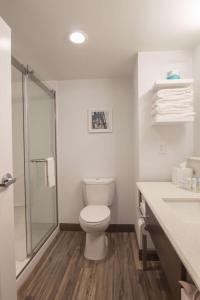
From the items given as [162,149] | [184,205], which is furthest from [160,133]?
[184,205]

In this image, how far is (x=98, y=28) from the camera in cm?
146

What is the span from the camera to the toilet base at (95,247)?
6.17 ft

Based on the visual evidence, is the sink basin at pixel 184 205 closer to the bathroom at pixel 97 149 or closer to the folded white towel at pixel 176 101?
the bathroom at pixel 97 149

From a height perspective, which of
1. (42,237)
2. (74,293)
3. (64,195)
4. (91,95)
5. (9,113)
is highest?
(91,95)

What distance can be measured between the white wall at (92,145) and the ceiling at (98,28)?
440 mm

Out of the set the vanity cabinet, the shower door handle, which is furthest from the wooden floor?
the shower door handle

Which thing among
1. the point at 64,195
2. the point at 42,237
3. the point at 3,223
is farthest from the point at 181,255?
the point at 64,195

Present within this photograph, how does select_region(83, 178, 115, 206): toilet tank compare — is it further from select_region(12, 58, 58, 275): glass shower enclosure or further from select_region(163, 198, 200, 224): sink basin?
select_region(163, 198, 200, 224): sink basin

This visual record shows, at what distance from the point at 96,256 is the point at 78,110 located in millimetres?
1789

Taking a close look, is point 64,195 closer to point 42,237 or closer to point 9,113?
point 42,237

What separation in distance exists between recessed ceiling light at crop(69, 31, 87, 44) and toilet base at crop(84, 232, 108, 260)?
186cm

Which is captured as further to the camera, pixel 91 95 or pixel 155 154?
pixel 91 95

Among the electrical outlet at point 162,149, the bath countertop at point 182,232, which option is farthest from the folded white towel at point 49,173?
the electrical outlet at point 162,149

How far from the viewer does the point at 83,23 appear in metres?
1.40
